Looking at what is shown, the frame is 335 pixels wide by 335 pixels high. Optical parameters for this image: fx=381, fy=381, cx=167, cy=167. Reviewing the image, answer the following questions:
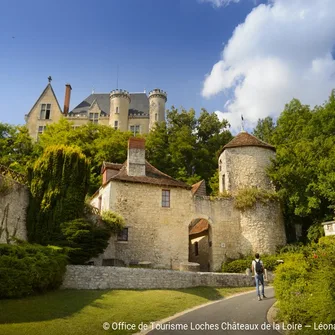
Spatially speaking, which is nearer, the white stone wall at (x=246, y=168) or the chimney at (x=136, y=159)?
the chimney at (x=136, y=159)

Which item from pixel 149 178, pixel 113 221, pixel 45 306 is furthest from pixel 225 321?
pixel 149 178

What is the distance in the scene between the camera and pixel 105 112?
6072 cm

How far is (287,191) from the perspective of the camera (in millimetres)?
27375

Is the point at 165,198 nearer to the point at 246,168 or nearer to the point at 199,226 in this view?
the point at 199,226

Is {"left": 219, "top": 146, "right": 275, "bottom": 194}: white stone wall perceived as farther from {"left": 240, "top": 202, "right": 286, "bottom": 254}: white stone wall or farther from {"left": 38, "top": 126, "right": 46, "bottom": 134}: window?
{"left": 38, "top": 126, "right": 46, "bottom": 134}: window

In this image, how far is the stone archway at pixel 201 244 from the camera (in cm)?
2754

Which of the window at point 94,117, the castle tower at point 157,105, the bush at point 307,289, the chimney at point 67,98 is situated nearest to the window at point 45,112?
the chimney at point 67,98

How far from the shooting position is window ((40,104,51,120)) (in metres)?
56.9

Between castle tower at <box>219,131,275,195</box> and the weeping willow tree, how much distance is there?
11932 millimetres

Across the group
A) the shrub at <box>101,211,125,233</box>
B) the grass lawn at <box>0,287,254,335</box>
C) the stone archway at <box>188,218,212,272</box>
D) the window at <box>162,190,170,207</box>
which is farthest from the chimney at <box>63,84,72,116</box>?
the grass lawn at <box>0,287,254,335</box>

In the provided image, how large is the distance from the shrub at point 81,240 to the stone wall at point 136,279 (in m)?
1.84

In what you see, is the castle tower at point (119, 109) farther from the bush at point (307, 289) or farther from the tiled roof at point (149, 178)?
the bush at point (307, 289)

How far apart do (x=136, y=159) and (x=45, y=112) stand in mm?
35862

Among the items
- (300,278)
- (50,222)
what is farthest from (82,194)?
(300,278)
